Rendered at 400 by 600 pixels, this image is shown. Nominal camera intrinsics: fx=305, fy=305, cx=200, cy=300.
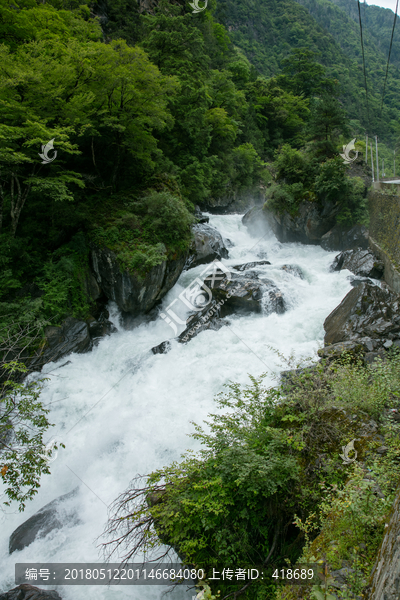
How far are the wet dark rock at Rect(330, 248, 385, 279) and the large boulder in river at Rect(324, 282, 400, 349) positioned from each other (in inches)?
124

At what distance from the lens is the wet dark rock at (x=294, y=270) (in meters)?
13.2

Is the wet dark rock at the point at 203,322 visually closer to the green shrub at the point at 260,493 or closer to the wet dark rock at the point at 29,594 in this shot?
the green shrub at the point at 260,493

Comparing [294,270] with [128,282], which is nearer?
[128,282]

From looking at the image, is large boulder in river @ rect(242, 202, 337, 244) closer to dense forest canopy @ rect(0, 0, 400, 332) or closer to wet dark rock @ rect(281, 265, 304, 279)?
dense forest canopy @ rect(0, 0, 400, 332)

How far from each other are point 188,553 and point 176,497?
54cm

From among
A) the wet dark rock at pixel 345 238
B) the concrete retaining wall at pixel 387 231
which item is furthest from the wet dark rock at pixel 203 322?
the wet dark rock at pixel 345 238

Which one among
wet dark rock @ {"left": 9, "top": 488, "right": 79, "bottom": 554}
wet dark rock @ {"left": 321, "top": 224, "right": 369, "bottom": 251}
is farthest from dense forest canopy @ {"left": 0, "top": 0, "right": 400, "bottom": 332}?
wet dark rock @ {"left": 9, "top": 488, "right": 79, "bottom": 554}

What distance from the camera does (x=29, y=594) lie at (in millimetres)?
4613

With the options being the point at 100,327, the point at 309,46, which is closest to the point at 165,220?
the point at 100,327

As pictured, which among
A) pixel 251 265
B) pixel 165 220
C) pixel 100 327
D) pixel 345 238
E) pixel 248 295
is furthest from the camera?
pixel 345 238

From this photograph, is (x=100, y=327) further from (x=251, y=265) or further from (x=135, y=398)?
(x=251, y=265)

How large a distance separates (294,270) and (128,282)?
7225 mm

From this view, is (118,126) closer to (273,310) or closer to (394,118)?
Result: (273,310)

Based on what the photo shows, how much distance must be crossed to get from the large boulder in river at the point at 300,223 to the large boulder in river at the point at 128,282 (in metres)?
8.39
